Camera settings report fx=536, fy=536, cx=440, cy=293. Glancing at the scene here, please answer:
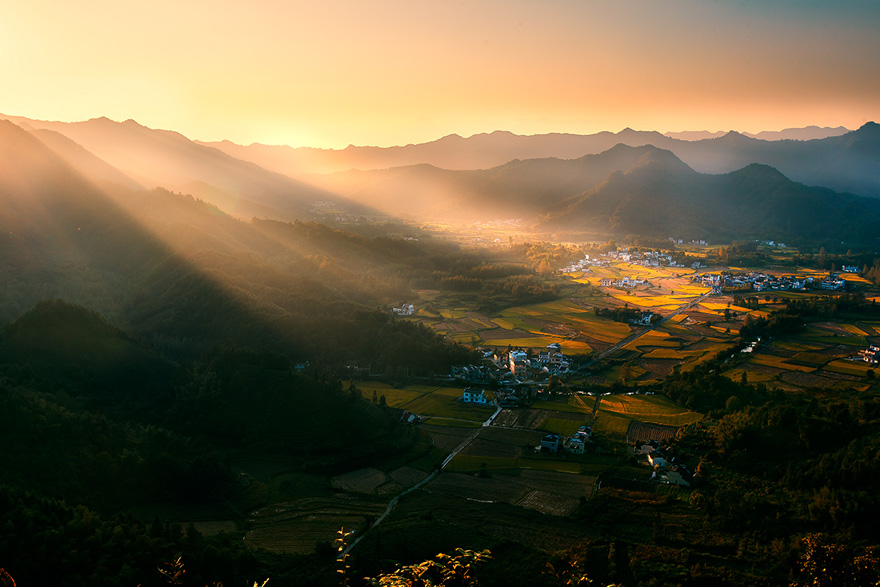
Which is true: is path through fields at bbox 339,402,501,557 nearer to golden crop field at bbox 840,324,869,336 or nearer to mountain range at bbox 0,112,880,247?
golden crop field at bbox 840,324,869,336

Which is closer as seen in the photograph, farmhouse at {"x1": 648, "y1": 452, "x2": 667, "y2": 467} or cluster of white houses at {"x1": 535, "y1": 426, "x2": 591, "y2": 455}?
farmhouse at {"x1": 648, "y1": 452, "x2": 667, "y2": 467}

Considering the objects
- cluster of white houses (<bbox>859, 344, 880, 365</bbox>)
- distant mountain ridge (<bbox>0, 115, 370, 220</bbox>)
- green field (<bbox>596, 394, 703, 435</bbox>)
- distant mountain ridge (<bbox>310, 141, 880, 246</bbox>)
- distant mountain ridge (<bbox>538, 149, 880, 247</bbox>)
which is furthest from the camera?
distant mountain ridge (<bbox>310, 141, 880, 246</bbox>)

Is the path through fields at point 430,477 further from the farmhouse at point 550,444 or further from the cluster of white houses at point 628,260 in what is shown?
the cluster of white houses at point 628,260

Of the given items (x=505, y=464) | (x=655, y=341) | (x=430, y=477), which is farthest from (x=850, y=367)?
(x=430, y=477)

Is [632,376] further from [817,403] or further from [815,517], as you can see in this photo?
[815,517]

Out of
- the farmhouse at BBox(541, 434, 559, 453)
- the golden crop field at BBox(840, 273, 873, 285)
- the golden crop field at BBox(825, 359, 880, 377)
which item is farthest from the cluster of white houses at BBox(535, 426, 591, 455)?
the golden crop field at BBox(840, 273, 873, 285)

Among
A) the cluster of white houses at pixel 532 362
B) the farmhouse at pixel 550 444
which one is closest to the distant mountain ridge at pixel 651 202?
the cluster of white houses at pixel 532 362

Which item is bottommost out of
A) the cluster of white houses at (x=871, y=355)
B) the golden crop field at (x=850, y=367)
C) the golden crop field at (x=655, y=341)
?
the golden crop field at (x=655, y=341)

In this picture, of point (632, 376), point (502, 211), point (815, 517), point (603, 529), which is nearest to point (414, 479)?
point (603, 529)

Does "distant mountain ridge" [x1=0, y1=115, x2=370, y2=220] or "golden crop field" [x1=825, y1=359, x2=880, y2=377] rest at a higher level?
"distant mountain ridge" [x1=0, y1=115, x2=370, y2=220]

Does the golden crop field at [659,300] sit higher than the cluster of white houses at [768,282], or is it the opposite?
the cluster of white houses at [768,282]

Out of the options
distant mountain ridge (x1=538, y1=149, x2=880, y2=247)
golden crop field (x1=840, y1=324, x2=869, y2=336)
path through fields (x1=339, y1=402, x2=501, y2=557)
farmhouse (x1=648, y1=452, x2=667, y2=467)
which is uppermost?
distant mountain ridge (x1=538, y1=149, x2=880, y2=247)
